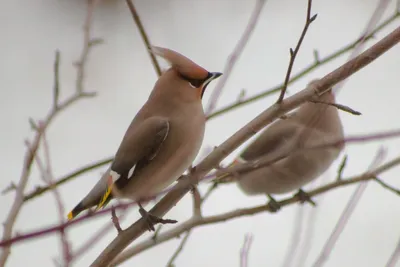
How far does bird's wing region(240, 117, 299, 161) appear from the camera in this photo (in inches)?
99.7

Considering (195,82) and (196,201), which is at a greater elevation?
(195,82)

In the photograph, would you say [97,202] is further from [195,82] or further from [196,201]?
[195,82]

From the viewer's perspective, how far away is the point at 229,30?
15.2 feet

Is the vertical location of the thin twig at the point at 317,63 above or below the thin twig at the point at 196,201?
above

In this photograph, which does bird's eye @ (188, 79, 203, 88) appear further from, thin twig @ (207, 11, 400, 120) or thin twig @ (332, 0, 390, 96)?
thin twig @ (332, 0, 390, 96)

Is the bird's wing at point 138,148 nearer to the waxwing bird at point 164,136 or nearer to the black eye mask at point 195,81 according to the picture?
the waxwing bird at point 164,136

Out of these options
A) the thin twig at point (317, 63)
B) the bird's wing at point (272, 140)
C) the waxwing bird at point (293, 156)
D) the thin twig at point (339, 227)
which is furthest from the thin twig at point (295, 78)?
A: the bird's wing at point (272, 140)

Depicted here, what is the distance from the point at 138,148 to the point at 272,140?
2.54 feet

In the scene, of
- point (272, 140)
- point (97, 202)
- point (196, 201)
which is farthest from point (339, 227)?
point (272, 140)

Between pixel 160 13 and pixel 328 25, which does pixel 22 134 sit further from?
pixel 328 25

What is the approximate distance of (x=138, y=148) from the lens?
190 centimetres

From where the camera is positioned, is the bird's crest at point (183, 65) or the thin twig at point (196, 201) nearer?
the thin twig at point (196, 201)

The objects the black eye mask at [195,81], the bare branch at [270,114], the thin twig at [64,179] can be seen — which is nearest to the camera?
the bare branch at [270,114]

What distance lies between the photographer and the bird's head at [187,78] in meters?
1.89
